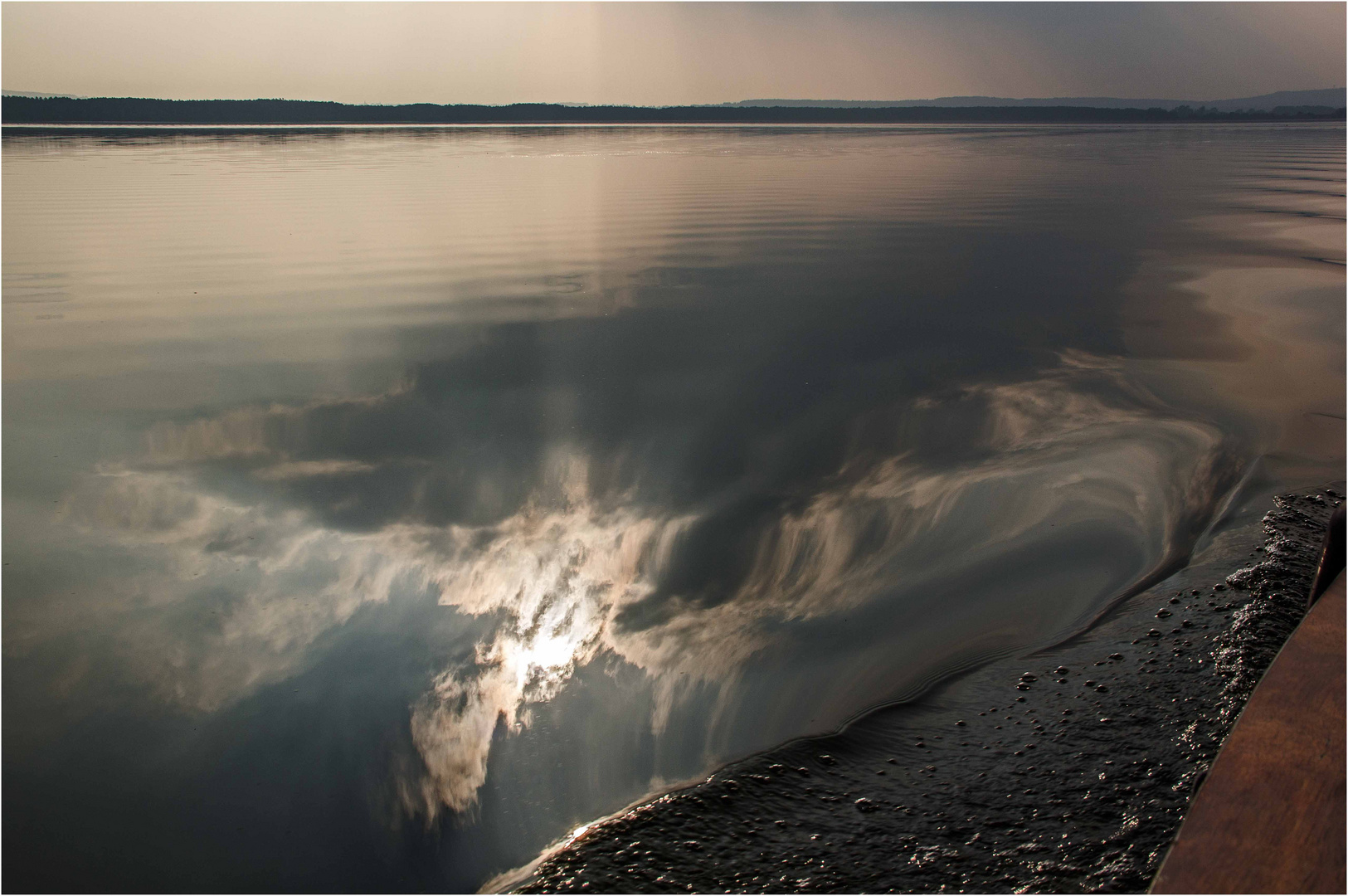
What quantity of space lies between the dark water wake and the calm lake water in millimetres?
168

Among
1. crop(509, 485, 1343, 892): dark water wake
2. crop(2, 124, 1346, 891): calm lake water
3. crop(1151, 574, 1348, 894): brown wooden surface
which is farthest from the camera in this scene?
crop(2, 124, 1346, 891): calm lake water

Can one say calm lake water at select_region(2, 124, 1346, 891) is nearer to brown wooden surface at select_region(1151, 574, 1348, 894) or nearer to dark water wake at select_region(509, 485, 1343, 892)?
dark water wake at select_region(509, 485, 1343, 892)

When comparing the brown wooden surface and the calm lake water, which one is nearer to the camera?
the brown wooden surface

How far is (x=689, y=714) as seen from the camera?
3.16m

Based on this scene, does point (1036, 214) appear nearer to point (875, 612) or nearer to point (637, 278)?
point (637, 278)

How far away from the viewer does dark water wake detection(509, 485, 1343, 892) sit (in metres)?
2.37

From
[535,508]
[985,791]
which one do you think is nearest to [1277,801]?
[985,791]

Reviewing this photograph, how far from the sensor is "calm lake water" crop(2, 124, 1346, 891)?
286 centimetres

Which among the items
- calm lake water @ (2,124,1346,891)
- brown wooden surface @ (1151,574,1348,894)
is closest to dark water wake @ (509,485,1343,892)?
calm lake water @ (2,124,1346,891)

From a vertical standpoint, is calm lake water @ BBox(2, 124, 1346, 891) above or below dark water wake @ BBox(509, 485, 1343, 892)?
above

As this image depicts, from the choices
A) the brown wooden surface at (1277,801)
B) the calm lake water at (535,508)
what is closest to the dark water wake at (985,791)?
the calm lake water at (535,508)

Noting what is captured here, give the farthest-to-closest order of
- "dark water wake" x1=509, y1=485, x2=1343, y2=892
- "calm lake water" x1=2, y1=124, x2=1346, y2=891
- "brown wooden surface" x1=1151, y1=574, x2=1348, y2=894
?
"calm lake water" x1=2, y1=124, x2=1346, y2=891 → "dark water wake" x1=509, y1=485, x2=1343, y2=892 → "brown wooden surface" x1=1151, y1=574, x2=1348, y2=894

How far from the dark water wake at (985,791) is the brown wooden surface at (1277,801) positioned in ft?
1.88

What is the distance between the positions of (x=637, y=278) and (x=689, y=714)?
24.1 feet
